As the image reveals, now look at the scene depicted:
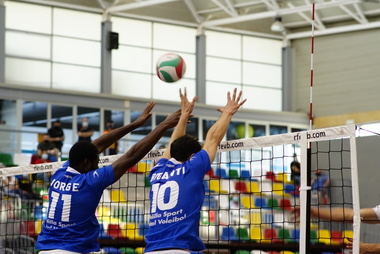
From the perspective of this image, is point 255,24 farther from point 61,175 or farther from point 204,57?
point 61,175

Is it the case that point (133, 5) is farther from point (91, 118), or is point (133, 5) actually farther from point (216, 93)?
point (216, 93)

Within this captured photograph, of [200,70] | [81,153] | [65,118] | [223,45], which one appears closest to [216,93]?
[200,70]

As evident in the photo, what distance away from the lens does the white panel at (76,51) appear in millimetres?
33188

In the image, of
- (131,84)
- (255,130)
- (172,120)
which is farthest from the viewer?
(255,130)


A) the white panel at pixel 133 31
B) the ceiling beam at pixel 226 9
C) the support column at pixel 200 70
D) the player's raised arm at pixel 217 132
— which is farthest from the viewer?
the support column at pixel 200 70

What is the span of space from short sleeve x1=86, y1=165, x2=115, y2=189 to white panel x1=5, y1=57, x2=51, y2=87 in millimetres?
24079

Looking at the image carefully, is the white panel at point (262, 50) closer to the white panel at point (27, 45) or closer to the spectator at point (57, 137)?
the white panel at point (27, 45)

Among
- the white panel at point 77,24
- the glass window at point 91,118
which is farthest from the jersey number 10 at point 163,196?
the white panel at point 77,24

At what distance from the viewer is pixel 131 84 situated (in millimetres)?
35250

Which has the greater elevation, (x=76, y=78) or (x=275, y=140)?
(x=76, y=78)

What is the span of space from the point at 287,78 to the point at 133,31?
7.79 metres

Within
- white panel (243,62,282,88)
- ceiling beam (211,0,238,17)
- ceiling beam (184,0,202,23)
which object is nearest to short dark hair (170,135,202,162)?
ceiling beam (211,0,238,17)

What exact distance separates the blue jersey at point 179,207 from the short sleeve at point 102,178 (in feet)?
1.80

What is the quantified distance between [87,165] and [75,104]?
24737 millimetres
